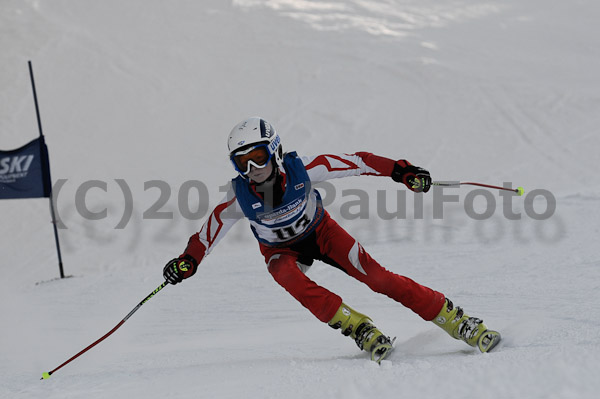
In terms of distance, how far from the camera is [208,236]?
3.71 m

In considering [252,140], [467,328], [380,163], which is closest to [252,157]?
[252,140]

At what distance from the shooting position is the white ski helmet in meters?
3.36

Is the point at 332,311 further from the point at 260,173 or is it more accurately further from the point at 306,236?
the point at 260,173

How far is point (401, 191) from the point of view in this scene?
9.05 m

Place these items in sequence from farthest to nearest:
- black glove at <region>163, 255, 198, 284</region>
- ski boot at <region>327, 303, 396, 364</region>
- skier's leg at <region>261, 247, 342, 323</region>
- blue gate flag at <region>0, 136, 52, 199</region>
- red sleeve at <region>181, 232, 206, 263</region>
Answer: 1. blue gate flag at <region>0, 136, 52, 199</region>
2. red sleeve at <region>181, 232, 206, 263</region>
3. black glove at <region>163, 255, 198, 284</region>
4. skier's leg at <region>261, 247, 342, 323</region>
5. ski boot at <region>327, 303, 396, 364</region>

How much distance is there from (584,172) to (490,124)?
2480 mm

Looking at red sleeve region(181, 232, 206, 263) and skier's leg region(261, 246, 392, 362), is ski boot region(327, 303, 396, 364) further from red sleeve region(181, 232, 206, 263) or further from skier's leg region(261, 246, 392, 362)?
red sleeve region(181, 232, 206, 263)

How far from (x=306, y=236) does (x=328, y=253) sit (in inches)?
6.7

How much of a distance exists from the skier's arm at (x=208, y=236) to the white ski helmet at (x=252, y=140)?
0.94 feet

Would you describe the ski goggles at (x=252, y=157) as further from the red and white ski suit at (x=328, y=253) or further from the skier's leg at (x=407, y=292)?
the skier's leg at (x=407, y=292)

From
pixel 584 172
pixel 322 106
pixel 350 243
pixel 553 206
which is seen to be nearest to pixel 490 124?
pixel 584 172

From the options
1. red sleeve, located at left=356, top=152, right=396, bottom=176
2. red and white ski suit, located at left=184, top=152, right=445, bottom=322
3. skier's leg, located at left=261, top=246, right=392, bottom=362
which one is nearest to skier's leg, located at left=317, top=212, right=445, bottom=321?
red and white ski suit, located at left=184, top=152, right=445, bottom=322

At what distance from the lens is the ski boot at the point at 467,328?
3.21 metres

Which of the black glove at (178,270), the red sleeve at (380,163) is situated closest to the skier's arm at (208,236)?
the black glove at (178,270)
